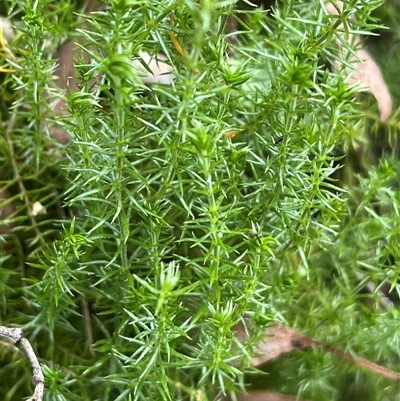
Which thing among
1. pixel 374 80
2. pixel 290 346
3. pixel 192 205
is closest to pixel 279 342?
pixel 290 346

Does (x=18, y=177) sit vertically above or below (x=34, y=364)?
above

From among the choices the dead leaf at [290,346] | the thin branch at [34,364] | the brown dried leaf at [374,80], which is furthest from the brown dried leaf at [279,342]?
the brown dried leaf at [374,80]

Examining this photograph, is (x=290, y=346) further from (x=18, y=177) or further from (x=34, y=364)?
(x=18, y=177)

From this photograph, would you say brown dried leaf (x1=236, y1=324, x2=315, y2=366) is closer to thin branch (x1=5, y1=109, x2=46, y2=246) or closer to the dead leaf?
the dead leaf

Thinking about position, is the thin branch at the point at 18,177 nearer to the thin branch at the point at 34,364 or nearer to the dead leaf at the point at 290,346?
the thin branch at the point at 34,364

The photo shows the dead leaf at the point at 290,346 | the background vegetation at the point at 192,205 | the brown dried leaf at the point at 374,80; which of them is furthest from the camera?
the brown dried leaf at the point at 374,80

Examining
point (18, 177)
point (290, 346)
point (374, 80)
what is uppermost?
point (374, 80)

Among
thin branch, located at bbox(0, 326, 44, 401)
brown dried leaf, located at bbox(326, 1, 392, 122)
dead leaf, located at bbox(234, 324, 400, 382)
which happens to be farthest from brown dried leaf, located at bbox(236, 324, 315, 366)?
brown dried leaf, located at bbox(326, 1, 392, 122)

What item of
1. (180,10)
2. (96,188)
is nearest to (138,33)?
(180,10)

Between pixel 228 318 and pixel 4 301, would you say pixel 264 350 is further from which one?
pixel 4 301
